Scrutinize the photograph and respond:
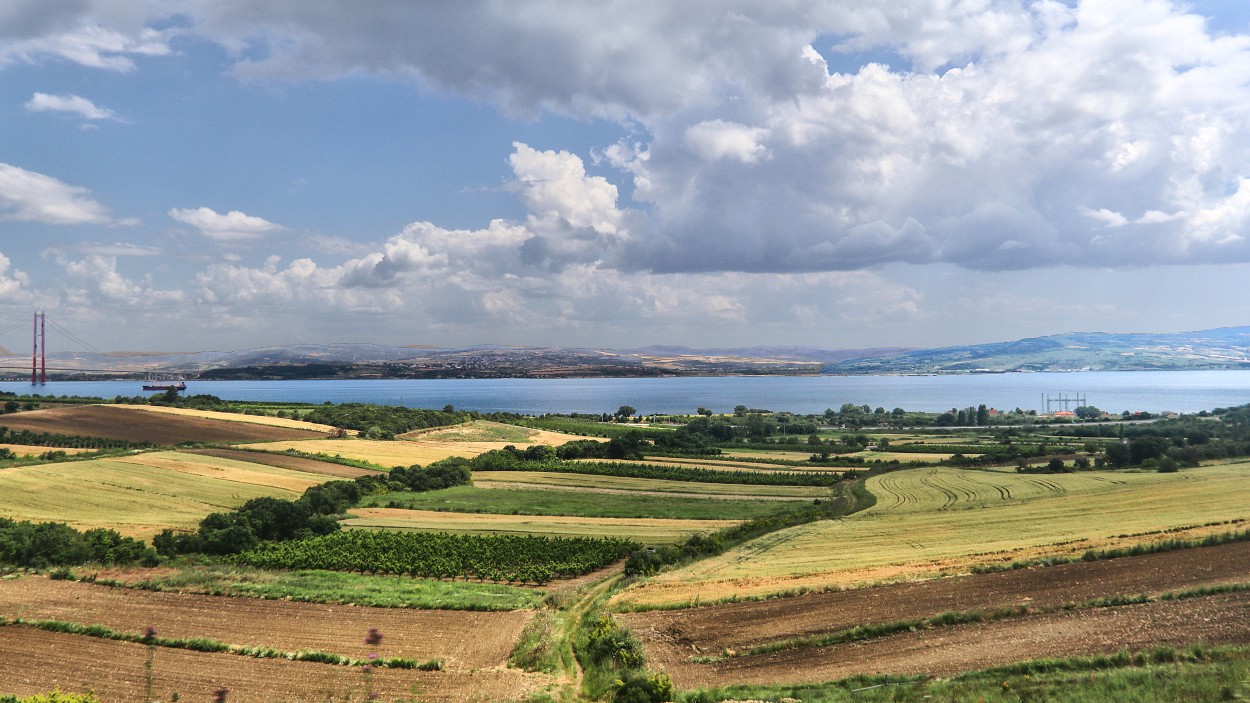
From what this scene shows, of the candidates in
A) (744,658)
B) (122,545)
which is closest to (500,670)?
(744,658)

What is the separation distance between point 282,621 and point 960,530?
106ft

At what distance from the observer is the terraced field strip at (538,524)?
43.1 m

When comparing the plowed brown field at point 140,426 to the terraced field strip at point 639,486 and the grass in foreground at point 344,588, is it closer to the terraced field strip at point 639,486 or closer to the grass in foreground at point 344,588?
the terraced field strip at point 639,486

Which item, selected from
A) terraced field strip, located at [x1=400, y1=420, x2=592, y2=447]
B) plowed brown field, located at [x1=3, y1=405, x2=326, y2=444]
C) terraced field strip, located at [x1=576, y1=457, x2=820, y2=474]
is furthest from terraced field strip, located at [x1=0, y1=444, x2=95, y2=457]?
terraced field strip, located at [x1=576, y1=457, x2=820, y2=474]

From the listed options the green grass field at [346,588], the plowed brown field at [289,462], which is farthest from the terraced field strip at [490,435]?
the green grass field at [346,588]

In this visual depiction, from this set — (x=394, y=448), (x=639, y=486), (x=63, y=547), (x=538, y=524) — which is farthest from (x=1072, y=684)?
(x=394, y=448)

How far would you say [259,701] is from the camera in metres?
17.9

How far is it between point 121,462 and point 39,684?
1817 inches

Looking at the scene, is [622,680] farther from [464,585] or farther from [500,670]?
[464,585]

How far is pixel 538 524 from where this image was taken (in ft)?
153

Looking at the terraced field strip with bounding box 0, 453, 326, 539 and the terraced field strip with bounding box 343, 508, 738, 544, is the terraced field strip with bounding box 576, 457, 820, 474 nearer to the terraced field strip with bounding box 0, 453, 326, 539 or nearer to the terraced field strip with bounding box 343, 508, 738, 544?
the terraced field strip with bounding box 343, 508, 738, 544

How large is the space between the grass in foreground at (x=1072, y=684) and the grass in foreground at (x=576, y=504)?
3131cm

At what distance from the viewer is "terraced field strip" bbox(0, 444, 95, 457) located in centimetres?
6330

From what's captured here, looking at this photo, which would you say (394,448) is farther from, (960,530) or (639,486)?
(960,530)
